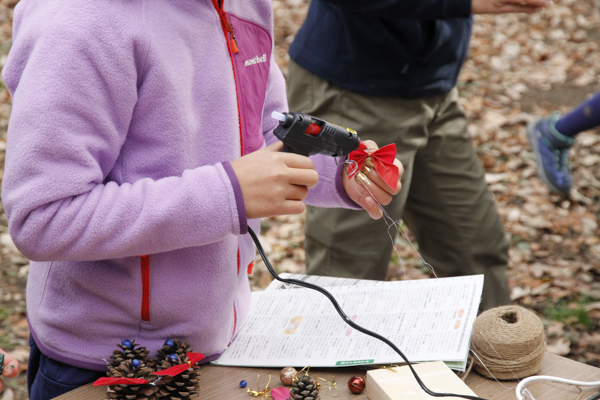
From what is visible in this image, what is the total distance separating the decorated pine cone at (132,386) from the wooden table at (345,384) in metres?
0.11

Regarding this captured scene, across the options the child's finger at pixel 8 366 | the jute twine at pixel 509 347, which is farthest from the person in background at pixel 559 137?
the child's finger at pixel 8 366

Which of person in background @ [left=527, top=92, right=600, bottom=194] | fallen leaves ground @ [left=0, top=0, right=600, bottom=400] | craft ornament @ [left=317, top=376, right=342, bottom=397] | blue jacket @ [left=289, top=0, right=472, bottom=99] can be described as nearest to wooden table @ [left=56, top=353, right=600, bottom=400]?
craft ornament @ [left=317, top=376, right=342, bottom=397]

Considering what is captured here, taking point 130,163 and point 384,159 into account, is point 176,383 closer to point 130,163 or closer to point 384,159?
point 130,163

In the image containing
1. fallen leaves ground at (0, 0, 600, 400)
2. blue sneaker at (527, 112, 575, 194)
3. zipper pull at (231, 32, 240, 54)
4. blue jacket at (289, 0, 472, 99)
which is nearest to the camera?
zipper pull at (231, 32, 240, 54)

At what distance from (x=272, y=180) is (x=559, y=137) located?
2377mm

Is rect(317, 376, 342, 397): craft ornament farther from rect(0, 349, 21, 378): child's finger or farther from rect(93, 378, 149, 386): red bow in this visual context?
rect(0, 349, 21, 378): child's finger

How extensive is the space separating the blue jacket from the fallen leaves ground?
152cm

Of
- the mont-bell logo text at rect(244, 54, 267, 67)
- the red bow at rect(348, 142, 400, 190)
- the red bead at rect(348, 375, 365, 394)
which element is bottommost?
the red bead at rect(348, 375, 365, 394)

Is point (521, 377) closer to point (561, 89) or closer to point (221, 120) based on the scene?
point (221, 120)

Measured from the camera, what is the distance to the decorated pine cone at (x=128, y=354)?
3.16 ft

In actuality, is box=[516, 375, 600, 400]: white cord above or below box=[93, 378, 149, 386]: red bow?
below

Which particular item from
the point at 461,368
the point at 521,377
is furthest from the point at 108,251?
the point at 521,377

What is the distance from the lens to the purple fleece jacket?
2.76ft

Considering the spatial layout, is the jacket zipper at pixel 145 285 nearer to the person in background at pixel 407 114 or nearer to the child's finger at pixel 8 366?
the child's finger at pixel 8 366
